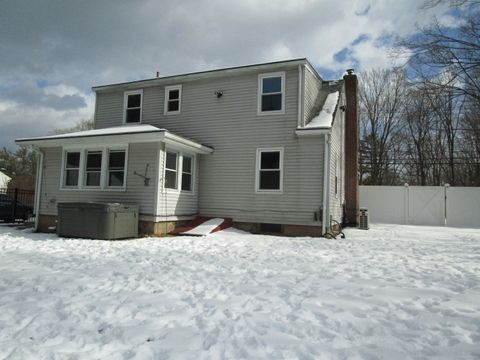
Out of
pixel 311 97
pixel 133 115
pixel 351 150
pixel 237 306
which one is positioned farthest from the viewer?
pixel 351 150

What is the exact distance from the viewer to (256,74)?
42.4 feet

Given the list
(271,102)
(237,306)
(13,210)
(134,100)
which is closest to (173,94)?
(134,100)

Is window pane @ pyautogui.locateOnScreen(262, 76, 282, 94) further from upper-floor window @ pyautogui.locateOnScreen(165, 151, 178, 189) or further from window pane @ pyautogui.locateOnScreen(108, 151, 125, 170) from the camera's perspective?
window pane @ pyautogui.locateOnScreen(108, 151, 125, 170)

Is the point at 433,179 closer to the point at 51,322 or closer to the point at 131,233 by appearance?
the point at 131,233

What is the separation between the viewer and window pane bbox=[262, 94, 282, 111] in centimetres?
1262

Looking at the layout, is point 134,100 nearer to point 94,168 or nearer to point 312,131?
point 94,168

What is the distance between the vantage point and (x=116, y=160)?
1205 cm

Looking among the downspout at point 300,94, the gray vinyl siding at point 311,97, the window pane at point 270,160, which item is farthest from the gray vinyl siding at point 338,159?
the window pane at point 270,160

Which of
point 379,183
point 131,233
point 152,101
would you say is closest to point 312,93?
point 152,101

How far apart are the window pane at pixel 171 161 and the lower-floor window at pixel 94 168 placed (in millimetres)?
1426

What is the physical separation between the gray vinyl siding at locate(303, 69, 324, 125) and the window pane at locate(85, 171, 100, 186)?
7.53m

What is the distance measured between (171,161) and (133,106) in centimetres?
447

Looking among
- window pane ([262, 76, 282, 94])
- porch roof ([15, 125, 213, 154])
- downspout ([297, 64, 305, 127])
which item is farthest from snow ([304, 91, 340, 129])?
porch roof ([15, 125, 213, 154])

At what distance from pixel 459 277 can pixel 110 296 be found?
5.29 metres
